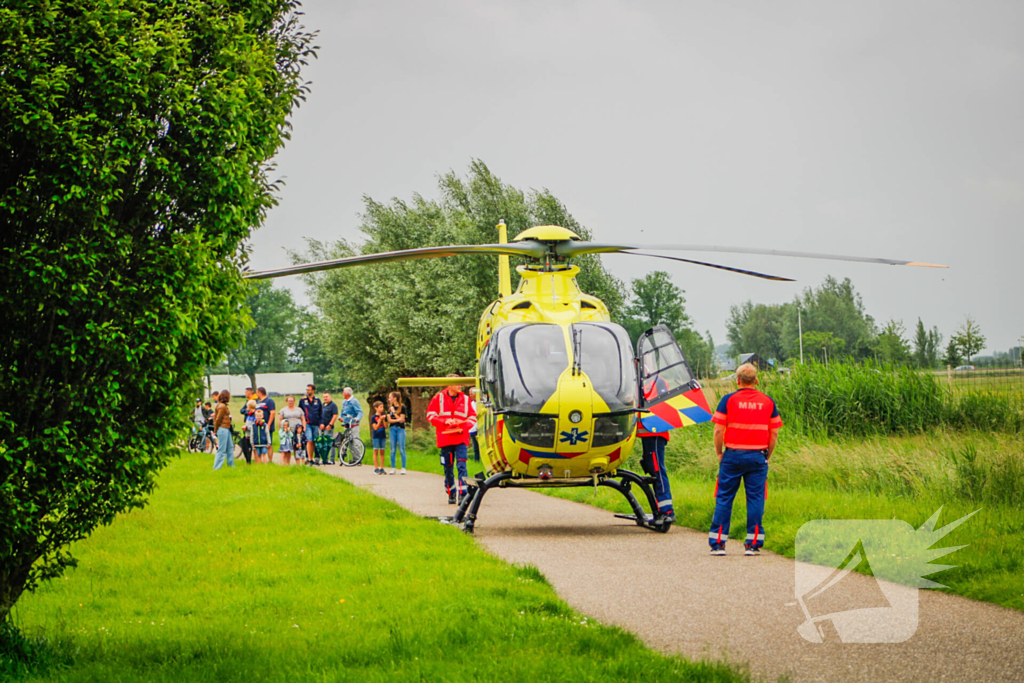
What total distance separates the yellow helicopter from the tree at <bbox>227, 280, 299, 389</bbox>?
308 feet

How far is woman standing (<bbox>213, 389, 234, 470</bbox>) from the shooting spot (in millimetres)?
21828

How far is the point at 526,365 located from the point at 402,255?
8.28ft

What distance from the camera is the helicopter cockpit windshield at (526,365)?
33.7ft

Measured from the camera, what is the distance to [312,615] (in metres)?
6.73

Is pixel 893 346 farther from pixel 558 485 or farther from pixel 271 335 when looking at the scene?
pixel 271 335

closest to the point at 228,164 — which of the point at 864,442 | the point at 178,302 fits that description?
the point at 178,302

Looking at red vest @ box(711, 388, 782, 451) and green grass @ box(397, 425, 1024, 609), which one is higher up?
red vest @ box(711, 388, 782, 451)

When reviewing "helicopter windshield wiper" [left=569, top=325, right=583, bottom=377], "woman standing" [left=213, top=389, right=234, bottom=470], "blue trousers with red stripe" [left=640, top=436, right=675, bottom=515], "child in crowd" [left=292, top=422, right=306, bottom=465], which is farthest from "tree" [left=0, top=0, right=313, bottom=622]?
"child in crowd" [left=292, top=422, right=306, bottom=465]

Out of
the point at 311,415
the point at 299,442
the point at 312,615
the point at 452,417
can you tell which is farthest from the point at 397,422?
the point at 312,615

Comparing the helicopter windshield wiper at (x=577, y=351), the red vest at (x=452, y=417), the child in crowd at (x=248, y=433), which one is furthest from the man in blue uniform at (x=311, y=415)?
the helicopter windshield wiper at (x=577, y=351)

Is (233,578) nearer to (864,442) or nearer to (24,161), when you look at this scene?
(24,161)

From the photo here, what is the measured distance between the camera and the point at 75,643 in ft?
19.8

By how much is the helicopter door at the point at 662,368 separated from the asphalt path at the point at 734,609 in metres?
1.78

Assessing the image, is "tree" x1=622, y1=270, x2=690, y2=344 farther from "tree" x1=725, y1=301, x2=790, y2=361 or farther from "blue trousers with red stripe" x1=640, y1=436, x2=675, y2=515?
"blue trousers with red stripe" x1=640, y1=436, x2=675, y2=515
